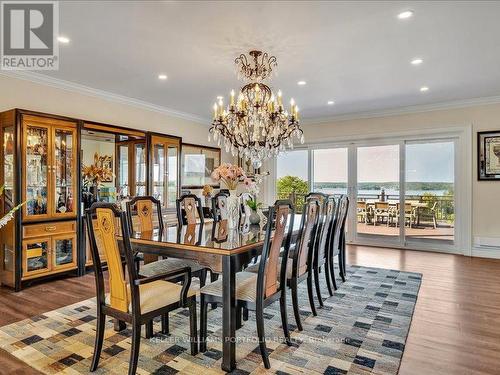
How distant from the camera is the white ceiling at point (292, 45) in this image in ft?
8.78

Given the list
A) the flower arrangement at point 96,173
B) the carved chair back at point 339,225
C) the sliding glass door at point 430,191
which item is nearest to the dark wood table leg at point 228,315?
the carved chair back at point 339,225

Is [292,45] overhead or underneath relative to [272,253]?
overhead

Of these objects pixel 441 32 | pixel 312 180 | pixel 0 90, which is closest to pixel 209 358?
pixel 441 32

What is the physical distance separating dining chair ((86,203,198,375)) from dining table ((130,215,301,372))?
184mm

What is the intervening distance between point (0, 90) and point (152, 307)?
3.66 metres

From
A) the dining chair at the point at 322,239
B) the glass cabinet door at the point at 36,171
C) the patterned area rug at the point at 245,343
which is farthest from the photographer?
the glass cabinet door at the point at 36,171

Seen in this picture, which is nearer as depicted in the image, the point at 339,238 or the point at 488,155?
the point at 339,238

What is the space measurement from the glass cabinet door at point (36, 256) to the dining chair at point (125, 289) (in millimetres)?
2370

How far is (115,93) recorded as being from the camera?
5.16m

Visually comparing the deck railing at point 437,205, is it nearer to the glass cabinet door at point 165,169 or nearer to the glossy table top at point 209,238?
the glass cabinet door at point 165,169

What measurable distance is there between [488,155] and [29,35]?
6839 millimetres

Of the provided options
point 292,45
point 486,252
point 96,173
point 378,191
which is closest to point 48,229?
point 96,173

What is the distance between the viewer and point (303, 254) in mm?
2984

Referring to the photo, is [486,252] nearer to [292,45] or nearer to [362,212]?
[362,212]
